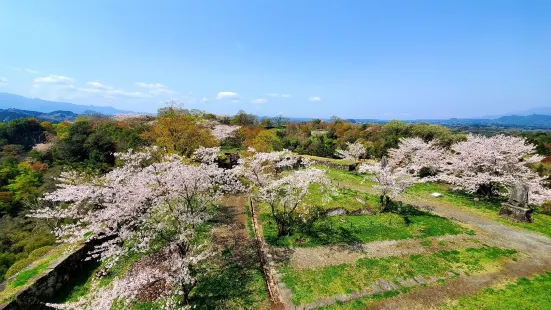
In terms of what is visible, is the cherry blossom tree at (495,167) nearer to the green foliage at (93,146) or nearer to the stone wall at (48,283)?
the stone wall at (48,283)

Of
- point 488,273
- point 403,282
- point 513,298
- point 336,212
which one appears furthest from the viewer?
point 336,212

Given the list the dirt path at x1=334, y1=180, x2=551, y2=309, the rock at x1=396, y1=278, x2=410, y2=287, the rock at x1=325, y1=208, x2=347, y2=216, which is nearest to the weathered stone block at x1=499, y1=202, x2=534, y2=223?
the dirt path at x1=334, y1=180, x2=551, y2=309

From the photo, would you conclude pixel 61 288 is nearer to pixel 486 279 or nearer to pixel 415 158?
pixel 486 279

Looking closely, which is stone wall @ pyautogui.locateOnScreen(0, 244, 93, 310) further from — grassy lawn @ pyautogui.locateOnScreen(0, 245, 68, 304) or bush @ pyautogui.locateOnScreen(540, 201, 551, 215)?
bush @ pyautogui.locateOnScreen(540, 201, 551, 215)

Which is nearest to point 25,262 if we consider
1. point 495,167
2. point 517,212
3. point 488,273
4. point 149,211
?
point 149,211

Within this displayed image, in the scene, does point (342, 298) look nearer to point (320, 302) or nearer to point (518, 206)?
point (320, 302)

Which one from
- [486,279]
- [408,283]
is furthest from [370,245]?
[486,279]

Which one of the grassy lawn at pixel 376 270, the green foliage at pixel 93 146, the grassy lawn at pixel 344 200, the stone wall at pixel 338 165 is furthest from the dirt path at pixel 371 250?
the green foliage at pixel 93 146
